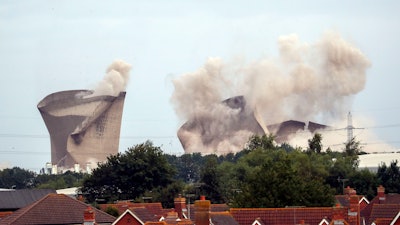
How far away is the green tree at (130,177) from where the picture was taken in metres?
89.1

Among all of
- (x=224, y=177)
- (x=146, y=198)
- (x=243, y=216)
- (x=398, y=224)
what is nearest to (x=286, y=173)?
(x=243, y=216)

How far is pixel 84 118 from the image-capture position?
166875 millimetres

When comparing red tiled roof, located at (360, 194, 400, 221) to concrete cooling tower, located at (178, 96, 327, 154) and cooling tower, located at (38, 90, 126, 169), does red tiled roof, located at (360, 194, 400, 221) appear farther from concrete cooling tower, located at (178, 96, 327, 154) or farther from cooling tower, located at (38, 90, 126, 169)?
concrete cooling tower, located at (178, 96, 327, 154)

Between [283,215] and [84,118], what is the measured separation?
120098 millimetres

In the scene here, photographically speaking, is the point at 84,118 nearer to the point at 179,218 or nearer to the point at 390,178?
the point at 390,178

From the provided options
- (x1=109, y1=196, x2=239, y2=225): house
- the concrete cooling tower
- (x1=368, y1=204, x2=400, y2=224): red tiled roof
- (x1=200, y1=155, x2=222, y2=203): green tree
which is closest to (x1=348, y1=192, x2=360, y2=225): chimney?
(x1=109, y1=196, x2=239, y2=225): house

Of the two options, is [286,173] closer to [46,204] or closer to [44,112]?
[46,204]

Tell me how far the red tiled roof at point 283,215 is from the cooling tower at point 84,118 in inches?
4627

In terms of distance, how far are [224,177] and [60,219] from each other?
156ft

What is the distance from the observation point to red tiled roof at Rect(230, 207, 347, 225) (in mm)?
47750

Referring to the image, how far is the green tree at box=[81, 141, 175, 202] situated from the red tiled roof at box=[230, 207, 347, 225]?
3896 centimetres

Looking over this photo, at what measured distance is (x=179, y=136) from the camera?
185000mm

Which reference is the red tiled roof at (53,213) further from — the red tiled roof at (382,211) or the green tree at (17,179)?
the green tree at (17,179)

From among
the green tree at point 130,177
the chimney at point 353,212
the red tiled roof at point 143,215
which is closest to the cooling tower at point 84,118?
the green tree at point 130,177
